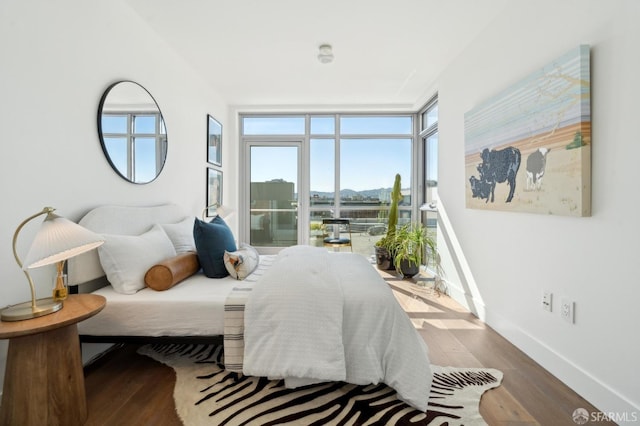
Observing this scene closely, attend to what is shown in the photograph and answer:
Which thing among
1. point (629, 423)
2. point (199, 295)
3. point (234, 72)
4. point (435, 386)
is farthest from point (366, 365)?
point (234, 72)

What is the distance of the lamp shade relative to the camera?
1304 millimetres

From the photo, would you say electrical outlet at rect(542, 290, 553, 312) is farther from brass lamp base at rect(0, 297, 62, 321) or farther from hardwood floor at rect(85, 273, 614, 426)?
brass lamp base at rect(0, 297, 62, 321)

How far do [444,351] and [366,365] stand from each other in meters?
0.89

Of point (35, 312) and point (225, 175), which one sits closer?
point (35, 312)

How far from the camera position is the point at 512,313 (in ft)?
7.71

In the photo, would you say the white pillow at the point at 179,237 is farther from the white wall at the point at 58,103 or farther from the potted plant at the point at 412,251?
the potted plant at the point at 412,251

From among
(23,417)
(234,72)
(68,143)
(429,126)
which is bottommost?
(23,417)

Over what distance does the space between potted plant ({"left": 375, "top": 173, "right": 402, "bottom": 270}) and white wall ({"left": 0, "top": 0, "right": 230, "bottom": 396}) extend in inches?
120

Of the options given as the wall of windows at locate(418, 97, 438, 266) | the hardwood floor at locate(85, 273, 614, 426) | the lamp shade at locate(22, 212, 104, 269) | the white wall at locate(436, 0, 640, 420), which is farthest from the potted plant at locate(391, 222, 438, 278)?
the lamp shade at locate(22, 212, 104, 269)

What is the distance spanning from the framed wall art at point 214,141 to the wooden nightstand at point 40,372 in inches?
118

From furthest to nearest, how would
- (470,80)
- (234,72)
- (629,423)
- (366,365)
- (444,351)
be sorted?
1. (234,72)
2. (470,80)
3. (444,351)
4. (366,365)
5. (629,423)

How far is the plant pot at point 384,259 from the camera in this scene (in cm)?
457

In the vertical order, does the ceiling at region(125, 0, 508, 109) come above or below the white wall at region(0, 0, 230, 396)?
above

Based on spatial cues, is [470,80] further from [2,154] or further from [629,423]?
[2,154]
